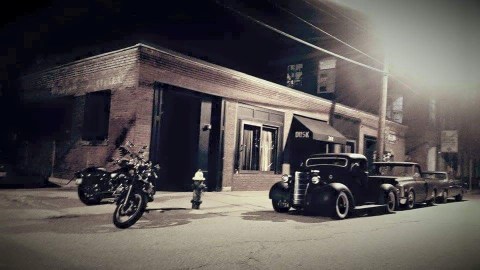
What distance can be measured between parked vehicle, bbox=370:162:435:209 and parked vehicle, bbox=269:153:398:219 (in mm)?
857

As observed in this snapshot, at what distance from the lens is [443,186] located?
14297 mm

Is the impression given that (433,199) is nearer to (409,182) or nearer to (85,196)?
(409,182)

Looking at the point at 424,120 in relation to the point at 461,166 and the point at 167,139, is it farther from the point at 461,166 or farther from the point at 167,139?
the point at 167,139

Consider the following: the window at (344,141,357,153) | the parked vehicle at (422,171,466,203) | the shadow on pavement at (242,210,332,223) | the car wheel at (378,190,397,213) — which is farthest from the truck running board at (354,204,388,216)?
the window at (344,141,357,153)

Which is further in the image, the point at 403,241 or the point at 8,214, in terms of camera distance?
the point at 8,214

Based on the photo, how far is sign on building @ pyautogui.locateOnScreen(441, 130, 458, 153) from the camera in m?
26.2

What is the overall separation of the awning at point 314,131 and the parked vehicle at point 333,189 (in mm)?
5979

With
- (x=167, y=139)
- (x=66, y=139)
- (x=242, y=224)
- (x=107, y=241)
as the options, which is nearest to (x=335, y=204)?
(x=242, y=224)

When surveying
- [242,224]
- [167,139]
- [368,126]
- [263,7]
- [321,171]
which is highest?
[263,7]

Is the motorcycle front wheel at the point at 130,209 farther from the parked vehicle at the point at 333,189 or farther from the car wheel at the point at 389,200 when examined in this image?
the car wheel at the point at 389,200

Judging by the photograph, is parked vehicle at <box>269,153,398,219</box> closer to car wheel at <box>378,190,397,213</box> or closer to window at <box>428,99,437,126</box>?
car wheel at <box>378,190,397,213</box>

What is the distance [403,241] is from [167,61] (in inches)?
370

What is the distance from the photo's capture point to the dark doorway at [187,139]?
1346 centimetres

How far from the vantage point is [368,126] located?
23578 millimetres
